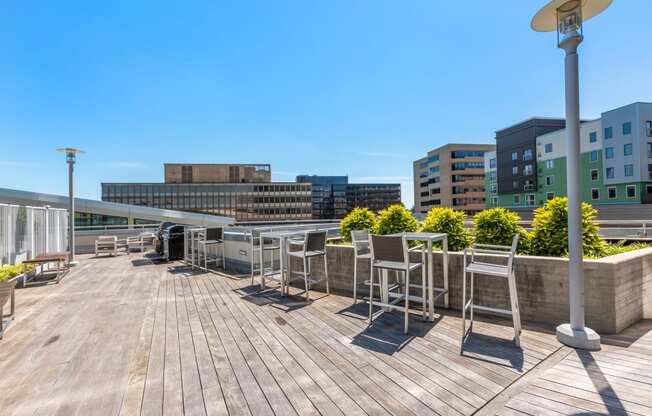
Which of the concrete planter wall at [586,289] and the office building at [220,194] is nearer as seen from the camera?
the concrete planter wall at [586,289]

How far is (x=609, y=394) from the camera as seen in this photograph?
1.92 metres

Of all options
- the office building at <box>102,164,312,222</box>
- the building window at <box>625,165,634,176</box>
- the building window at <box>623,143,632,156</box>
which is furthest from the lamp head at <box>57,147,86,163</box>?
the office building at <box>102,164,312,222</box>

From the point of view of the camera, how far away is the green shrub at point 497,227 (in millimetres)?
4246

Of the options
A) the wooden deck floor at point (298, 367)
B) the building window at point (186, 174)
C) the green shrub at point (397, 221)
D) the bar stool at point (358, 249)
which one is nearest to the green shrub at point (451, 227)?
the green shrub at point (397, 221)

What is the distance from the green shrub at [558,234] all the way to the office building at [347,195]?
3732 inches

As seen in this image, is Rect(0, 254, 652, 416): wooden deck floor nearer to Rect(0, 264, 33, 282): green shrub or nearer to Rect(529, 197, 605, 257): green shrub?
Rect(529, 197, 605, 257): green shrub

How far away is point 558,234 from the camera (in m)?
3.79

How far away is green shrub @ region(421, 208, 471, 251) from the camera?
4.58 m

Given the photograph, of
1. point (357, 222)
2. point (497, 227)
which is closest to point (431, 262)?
point (497, 227)

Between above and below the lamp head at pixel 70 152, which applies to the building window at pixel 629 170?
above

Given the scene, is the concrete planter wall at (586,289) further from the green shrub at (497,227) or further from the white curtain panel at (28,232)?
the white curtain panel at (28,232)

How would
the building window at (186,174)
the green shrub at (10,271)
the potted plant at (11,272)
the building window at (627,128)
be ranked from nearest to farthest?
the potted plant at (11,272) < the green shrub at (10,271) < the building window at (627,128) < the building window at (186,174)

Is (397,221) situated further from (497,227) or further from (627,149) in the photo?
(627,149)

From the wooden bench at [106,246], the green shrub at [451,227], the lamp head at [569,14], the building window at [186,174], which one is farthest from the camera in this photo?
the building window at [186,174]
